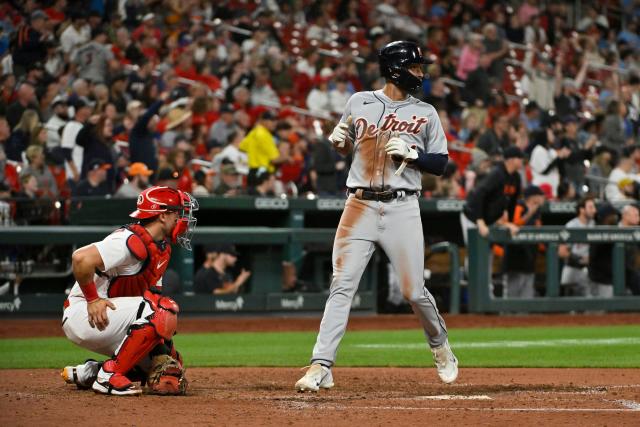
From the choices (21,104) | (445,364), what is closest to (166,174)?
(21,104)

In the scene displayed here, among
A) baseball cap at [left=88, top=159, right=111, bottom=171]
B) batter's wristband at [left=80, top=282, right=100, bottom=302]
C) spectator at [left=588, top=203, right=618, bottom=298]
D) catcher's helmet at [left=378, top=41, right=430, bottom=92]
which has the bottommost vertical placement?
spectator at [left=588, top=203, right=618, bottom=298]

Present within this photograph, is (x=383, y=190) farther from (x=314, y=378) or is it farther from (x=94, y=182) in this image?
(x=94, y=182)

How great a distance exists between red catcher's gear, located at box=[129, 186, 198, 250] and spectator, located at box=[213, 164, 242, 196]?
304 inches

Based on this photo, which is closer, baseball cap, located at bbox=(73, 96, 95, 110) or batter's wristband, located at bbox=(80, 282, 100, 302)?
batter's wristband, located at bbox=(80, 282, 100, 302)

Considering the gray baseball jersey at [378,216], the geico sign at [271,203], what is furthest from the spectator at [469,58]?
the gray baseball jersey at [378,216]

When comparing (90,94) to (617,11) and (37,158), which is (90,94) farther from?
(617,11)

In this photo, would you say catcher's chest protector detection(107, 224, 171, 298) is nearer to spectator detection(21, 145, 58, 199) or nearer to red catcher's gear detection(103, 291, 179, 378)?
red catcher's gear detection(103, 291, 179, 378)

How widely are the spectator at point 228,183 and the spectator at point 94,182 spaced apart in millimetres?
1469

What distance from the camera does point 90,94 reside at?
1578cm

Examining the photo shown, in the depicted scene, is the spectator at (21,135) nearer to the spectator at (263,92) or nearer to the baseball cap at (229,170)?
the baseball cap at (229,170)

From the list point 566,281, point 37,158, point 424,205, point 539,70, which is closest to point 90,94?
point 37,158

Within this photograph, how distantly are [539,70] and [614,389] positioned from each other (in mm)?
14960

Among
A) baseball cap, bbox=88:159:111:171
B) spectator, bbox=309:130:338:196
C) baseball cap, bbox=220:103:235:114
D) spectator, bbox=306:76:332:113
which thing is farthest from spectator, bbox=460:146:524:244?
spectator, bbox=306:76:332:113

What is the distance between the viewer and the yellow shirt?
15359 mm
